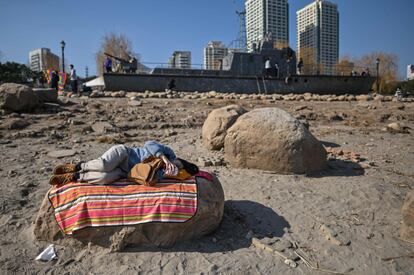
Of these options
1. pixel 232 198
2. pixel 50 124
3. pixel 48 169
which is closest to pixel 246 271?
pixel 232 198

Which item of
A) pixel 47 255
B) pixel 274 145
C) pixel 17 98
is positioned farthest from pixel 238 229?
pixel 17 98

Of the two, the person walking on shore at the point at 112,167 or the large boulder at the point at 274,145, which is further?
the large boulder at the point at 274,145

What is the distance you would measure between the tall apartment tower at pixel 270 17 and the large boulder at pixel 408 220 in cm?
5178

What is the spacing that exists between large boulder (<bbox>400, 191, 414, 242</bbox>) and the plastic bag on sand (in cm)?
380

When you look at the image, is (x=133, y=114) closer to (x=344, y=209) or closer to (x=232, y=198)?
(x=232, y=198)

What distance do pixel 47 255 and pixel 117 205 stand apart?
86cm

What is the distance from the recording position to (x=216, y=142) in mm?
6961

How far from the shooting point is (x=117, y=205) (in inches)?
129

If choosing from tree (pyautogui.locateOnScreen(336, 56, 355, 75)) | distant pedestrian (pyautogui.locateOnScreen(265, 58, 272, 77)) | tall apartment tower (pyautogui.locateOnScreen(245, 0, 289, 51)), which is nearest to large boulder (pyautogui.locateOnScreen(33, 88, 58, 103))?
distant pedestrian (pyautogui.locateOnScreen(265, 58, 272, 77))

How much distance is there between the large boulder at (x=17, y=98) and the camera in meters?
11.2

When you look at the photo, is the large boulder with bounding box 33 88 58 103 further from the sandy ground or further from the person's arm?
the person's arm

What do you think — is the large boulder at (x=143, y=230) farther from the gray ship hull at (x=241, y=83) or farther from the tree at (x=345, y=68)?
the tree at (x=345, y=68)

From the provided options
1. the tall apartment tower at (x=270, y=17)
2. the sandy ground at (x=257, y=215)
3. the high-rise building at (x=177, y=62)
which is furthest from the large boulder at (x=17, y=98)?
the tall apartment tower at (x=270, y=17)

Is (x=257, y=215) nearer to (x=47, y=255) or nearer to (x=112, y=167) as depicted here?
(x=112, y=167)
